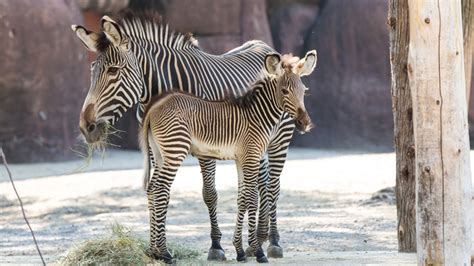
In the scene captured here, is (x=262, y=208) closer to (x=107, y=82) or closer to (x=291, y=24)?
(x=107, y=82)

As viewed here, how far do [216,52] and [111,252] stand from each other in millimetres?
12763

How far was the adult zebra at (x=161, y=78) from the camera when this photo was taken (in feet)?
25.5

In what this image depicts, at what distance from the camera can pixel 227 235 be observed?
10.8 meters

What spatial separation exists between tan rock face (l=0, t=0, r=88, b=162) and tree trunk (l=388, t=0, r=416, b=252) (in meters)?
10.3

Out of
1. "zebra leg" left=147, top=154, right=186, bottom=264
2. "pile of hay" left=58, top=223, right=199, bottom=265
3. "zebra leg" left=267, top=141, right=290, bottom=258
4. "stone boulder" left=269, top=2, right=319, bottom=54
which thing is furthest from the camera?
"stone boulder" left=269, top=2, right=319, bottom=54

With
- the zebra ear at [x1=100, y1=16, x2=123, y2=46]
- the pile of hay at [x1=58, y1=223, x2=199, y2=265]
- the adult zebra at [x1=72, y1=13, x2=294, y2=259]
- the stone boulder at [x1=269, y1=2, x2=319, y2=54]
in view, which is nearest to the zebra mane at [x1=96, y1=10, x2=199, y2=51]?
the adult zebra at [x1=72, y1=13, x2=294, y2=259]

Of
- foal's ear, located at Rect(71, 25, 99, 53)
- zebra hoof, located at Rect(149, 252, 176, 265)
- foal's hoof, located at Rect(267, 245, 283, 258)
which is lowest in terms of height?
foal's hoof, located at Rect(267, 245, 283, 258)

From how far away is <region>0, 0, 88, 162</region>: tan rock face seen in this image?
17375mm

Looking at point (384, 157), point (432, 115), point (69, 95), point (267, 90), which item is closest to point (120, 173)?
point (69, 95)

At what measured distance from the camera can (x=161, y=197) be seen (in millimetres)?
7715

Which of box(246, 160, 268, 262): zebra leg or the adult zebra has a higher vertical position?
the adult zebra

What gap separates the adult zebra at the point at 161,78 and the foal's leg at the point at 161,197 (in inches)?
20.4

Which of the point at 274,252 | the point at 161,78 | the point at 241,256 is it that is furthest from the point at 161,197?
the point at 274,252

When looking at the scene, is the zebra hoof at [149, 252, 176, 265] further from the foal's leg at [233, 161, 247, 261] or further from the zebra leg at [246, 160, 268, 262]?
the zebra leg at [246, 160, 268, 262]
